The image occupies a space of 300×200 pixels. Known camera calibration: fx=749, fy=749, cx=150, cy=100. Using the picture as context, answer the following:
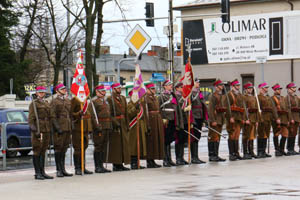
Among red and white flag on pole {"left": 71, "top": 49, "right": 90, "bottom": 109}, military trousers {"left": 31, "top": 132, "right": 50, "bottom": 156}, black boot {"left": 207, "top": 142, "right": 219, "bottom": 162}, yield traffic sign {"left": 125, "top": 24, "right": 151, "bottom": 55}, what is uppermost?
yield traffic sign {"left": 125, "top": 24, "right": 151, "bottom": 55}

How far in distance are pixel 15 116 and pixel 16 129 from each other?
213 centimetres

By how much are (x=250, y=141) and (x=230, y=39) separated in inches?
1328

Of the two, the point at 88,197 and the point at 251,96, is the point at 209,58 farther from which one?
the point at 88,197

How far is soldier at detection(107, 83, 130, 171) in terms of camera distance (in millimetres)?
16781

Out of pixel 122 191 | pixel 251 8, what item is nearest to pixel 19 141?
pixel 122 191

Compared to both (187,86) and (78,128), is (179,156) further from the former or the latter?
(78,128)

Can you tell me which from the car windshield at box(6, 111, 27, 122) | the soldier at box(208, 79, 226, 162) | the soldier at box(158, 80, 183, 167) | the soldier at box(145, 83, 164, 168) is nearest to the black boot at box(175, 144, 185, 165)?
the soldier at box(158, 80, 183, 167)

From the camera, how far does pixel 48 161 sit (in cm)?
2025

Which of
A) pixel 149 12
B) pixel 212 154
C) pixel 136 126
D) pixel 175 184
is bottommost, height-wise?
pixel 175 184

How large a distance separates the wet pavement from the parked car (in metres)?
3.72

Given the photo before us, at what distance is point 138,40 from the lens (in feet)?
64.4

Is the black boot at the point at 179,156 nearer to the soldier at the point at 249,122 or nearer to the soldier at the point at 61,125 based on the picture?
the soldier at the point at 249,122

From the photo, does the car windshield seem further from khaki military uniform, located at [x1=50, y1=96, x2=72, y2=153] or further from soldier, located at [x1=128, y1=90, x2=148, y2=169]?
khaki military uniform, located at [x1=50, y1=96, x2=72, y2=153]

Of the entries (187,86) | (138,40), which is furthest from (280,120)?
(138,40)
